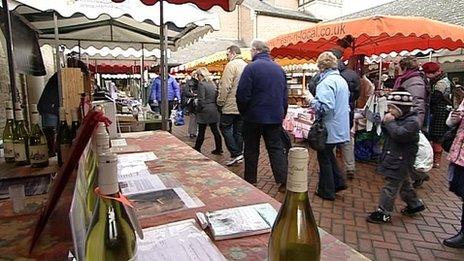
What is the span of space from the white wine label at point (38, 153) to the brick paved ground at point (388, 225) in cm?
231

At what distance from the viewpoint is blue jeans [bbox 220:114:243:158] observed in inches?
206

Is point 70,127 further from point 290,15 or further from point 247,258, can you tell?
point 290,15

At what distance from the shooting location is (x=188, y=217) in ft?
3.51

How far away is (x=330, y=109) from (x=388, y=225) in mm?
1211

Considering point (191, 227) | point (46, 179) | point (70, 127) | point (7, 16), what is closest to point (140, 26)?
point (7, 16)

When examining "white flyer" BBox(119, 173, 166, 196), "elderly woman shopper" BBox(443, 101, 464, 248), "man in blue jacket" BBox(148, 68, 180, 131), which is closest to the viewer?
"white flyer" BBox(119, 173, 166, 196)

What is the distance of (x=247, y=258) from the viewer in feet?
2.73

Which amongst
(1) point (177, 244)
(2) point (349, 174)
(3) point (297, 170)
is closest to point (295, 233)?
(3) point (297, 170)

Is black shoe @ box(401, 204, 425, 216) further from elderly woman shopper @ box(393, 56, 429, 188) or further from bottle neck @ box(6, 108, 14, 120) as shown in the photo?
bottle neck @ box(6, 108, 14, 120)

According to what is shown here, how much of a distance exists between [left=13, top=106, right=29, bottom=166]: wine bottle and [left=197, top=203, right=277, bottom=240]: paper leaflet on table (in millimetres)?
1118

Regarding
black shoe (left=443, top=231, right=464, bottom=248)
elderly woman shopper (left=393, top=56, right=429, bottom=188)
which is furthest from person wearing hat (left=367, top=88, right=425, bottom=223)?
elderly woman shopper (left=393, top=56, right=429, bottom=188)

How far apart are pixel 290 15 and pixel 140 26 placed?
2328 cm

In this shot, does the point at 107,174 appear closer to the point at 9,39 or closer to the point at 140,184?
the point at 140,184

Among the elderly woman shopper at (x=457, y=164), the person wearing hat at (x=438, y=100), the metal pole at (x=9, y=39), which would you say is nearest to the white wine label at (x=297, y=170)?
the metal pole at (x=9, y=39)
